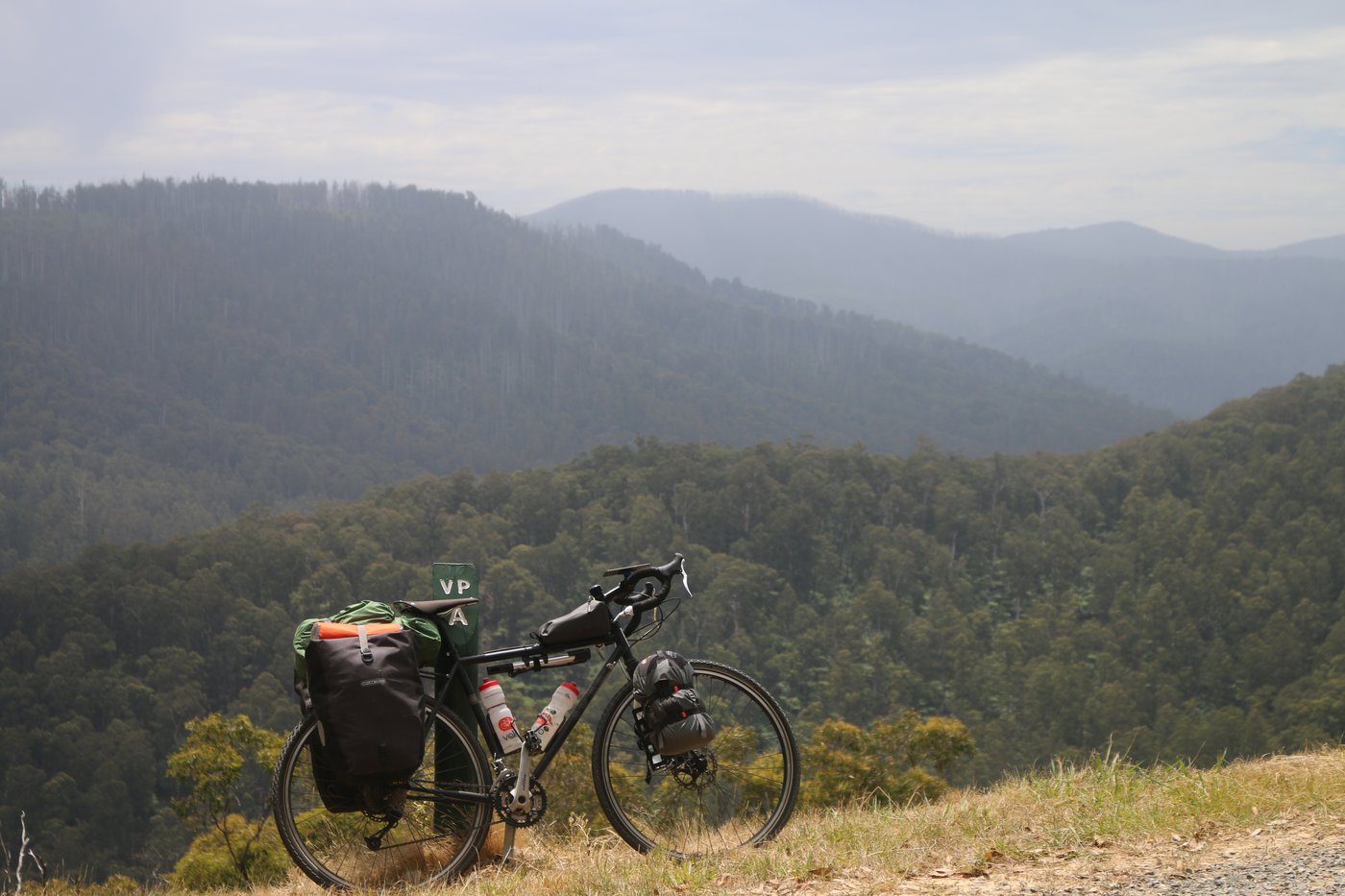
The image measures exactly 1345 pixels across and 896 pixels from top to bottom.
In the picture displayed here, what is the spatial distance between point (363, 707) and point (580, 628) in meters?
0.77

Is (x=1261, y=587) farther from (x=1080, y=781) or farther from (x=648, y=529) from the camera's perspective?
(x=1080, y=781)

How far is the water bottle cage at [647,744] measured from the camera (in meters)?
4.02

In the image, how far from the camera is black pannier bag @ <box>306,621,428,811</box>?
3643 millimetres

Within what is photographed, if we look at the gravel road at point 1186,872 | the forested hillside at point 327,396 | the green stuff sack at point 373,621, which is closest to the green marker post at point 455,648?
the green stuff sack at point 373,621

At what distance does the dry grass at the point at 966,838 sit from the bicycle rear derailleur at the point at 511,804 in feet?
0.56

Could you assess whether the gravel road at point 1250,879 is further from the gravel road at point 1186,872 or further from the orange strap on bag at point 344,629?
the orange strap on bag at point 344,629

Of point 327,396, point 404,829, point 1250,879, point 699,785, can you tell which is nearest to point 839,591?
point 699,785

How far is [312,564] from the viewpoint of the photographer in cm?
6391

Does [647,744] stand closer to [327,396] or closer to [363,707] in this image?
[363,707]

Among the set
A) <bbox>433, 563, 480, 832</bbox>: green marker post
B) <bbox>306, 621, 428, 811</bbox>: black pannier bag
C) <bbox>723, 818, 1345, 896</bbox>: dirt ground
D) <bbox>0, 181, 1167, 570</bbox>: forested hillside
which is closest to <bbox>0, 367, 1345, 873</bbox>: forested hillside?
<bbox>723, 818, 1345, 896</bbox>: dirt ground

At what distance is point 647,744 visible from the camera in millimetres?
4051

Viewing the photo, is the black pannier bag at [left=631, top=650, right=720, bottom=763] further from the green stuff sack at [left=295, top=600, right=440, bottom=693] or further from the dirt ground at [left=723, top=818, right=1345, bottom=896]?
the green stuff sack at [left=295, top=600, right=440, bottom=693]

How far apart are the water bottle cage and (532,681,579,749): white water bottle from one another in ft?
0.73

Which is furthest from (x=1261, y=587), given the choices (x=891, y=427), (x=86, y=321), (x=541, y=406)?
(x=86, y=321)
